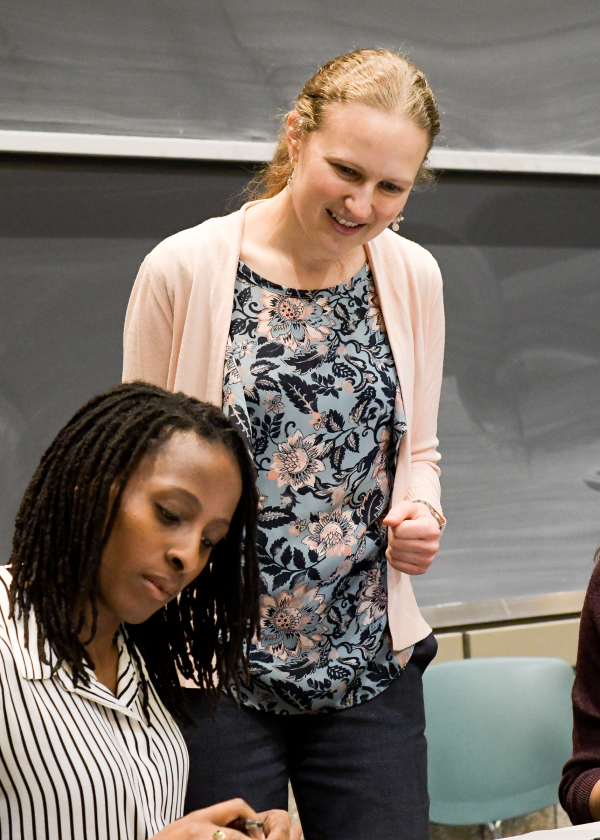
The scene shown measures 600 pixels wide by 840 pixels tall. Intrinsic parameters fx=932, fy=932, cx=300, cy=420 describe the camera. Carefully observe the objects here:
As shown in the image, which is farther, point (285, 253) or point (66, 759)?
point (285, 253)

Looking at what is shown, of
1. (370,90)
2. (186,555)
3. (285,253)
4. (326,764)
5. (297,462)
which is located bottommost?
(326,764)

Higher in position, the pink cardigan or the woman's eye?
the pink cardigan

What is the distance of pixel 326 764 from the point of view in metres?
1.40

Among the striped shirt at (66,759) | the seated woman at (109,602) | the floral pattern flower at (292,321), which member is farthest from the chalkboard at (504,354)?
the striped shirt at (66,759)

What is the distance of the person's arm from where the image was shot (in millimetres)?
1372

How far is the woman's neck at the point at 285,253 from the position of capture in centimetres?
144

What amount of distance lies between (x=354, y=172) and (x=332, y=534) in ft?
1.73

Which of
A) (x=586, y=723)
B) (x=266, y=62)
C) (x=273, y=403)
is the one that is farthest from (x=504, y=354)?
(x=273, y=403)

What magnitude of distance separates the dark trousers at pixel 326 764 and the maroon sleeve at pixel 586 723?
24cm

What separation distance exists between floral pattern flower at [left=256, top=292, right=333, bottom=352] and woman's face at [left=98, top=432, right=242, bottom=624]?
30cm

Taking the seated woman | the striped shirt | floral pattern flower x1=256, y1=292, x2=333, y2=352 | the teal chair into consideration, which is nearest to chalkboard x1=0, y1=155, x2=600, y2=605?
the teal chair

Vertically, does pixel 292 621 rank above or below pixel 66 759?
above

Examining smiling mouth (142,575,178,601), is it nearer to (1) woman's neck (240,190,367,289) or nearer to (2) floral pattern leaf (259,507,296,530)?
(2) floral pattern leaf (259,507,296,530)

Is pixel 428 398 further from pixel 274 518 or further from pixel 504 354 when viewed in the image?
pixel 504 354
